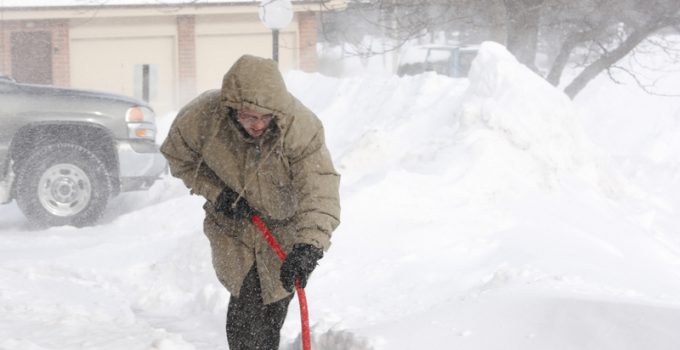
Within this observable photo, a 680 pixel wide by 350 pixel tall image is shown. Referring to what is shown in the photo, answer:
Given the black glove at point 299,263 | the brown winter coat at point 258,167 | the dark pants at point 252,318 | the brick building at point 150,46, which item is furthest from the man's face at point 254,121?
the brick building at point 150,46

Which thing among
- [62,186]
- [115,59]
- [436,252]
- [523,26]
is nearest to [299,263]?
[436,252]

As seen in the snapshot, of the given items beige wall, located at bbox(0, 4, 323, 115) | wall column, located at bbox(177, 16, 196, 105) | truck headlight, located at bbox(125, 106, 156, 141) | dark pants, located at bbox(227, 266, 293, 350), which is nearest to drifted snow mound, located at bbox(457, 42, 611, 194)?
truck headlight, located at bbox(125, 106, 156, 141)

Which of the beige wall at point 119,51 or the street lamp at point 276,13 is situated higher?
the street lamp at point 276,13

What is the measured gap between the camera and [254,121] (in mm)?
3729

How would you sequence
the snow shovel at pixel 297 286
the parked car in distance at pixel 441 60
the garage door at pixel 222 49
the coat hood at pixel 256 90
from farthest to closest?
the parked car in distance at pixel 441 60 → the garage door at pixel 222 49 → the snow shovel at pixel 297 286 → the coat hood at pixel 256 90

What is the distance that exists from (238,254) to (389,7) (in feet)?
25.3

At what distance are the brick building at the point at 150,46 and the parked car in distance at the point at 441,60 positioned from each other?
8.25 feet

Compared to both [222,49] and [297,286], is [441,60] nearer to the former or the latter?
[222,49]

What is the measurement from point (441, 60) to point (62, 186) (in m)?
15.4

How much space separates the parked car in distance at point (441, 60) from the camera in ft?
76.4

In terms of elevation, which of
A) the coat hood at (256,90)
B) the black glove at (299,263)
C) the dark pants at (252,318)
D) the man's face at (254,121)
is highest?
the coat hood at (256,90)

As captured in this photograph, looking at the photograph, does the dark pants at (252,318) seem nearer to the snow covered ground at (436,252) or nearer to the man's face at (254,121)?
the man's face at (254,121)

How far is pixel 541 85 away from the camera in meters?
9.91

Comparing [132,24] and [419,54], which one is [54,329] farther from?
[419,54]
